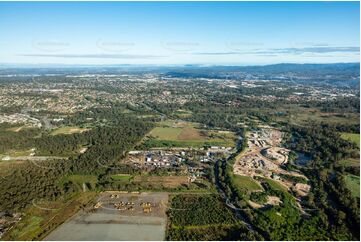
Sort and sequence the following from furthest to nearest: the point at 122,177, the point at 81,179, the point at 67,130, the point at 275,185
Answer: the point at 67,130, the point at 122,177, the point at 81,179, the point at 275,185

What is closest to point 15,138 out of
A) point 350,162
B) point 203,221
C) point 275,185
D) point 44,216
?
point 44,216

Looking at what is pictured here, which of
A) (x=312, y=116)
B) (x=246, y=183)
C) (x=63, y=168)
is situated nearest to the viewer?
(x=246, y=183)

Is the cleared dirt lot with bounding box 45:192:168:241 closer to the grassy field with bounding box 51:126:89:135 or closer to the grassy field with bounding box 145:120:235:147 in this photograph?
the grassy field with bounding box 145:120:235:147

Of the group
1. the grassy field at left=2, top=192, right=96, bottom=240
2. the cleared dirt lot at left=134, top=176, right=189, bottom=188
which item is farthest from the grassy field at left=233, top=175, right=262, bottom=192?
the grassy field at left=2, top=192, right=96, bottom=240

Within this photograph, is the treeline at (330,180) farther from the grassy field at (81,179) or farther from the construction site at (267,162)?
the grassy field at (81,179)

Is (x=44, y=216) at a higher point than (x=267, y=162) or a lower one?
higher

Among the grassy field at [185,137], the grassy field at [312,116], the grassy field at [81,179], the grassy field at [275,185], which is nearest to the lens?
the grassy field at [275,185]

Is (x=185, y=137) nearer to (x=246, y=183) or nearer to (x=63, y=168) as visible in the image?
(x=246, y=183)

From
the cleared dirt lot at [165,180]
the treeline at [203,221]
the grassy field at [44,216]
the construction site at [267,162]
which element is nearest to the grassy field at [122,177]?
the cleared dirt lot at [165,180]
